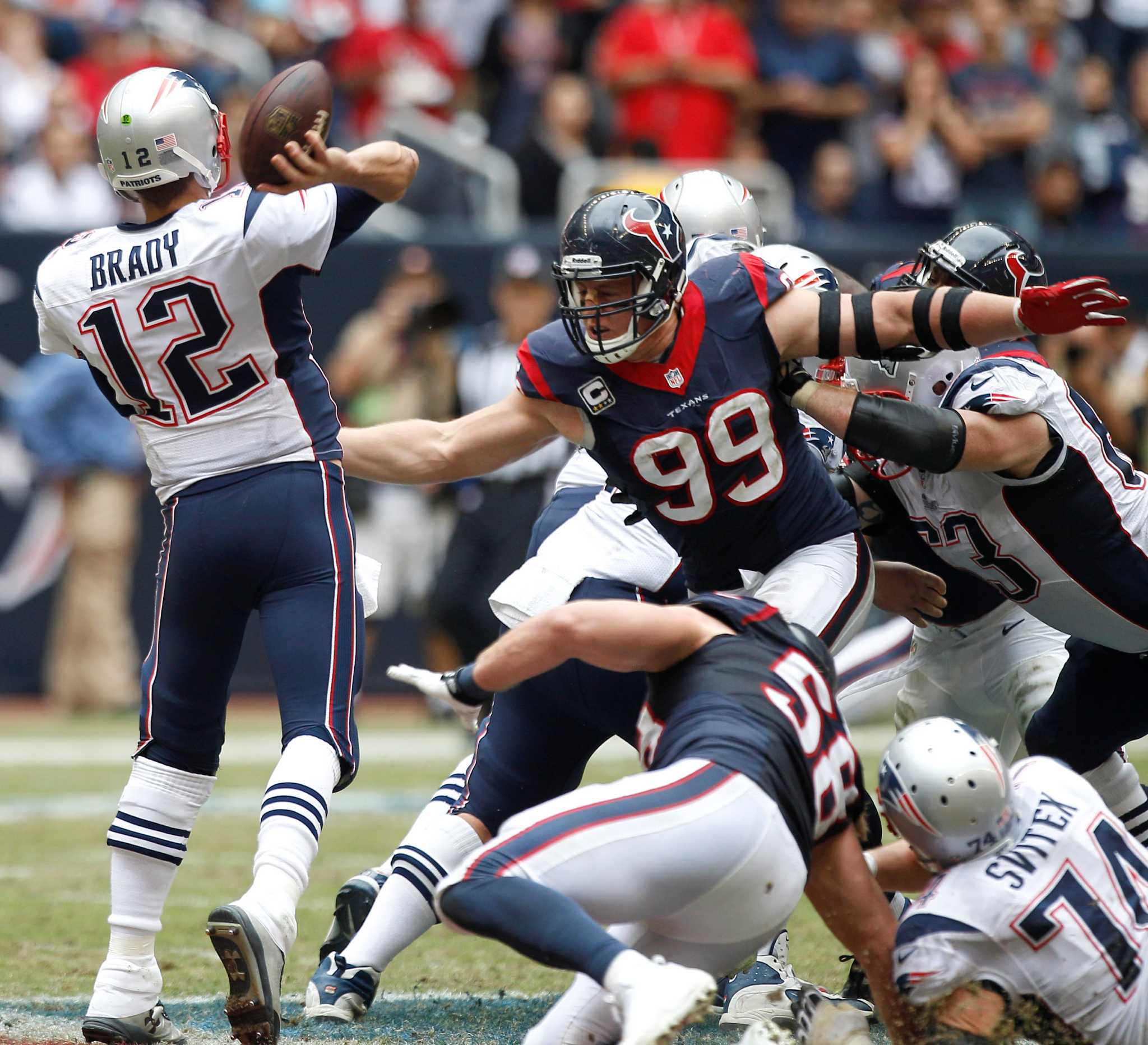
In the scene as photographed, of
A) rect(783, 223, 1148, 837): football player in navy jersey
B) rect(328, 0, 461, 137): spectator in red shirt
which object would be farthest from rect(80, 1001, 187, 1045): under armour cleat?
rect(328, 0, 461, 137): spectator in red shirt

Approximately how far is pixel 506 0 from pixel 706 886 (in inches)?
420

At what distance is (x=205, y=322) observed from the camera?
398 centimetres

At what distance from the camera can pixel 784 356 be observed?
4105mm

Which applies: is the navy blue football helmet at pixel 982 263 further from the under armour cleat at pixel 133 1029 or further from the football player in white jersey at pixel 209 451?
the under armour cleat at pixel 133 1029

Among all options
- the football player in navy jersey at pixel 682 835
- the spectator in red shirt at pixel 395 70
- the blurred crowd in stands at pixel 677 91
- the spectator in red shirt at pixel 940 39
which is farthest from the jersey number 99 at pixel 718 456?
the spectator in red shirt at pixel 940 39

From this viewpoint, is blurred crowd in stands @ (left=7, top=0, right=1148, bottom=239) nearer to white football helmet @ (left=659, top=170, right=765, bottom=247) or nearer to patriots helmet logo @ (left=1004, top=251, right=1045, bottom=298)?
white football helmet @ (left=659, top=170, right=765, bottom=247)

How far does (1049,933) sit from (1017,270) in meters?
1.91

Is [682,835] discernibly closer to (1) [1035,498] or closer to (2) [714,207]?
(1) [1035,498]

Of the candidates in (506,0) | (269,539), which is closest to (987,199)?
(506,0)

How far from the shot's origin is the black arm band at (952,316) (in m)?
3.98

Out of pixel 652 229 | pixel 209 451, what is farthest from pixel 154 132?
pixel 652 229

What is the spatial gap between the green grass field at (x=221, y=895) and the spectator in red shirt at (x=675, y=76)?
14.5 feet

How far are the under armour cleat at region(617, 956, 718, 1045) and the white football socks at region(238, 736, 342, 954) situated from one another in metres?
1.01

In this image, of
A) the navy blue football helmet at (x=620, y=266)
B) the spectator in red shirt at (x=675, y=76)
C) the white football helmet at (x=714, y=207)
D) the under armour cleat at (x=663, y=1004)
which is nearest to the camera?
the under armour cleat at (x=663, y=1004)
